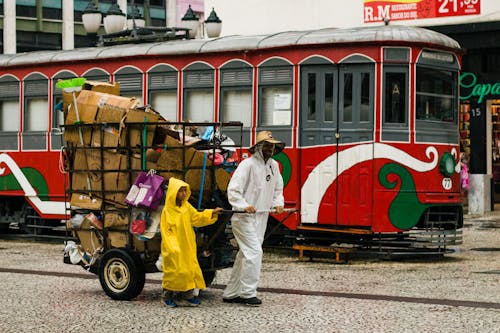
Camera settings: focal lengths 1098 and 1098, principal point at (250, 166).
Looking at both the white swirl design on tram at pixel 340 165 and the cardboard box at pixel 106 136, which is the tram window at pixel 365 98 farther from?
the cardboard box at pixel 106 136

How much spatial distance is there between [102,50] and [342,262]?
20.4ft

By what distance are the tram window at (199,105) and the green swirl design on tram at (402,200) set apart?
10.7ft

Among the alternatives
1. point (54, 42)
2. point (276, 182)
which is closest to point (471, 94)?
point (276, 182)

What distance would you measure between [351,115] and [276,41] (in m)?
1.76

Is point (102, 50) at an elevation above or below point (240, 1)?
below

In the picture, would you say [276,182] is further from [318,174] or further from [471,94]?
[471,94]

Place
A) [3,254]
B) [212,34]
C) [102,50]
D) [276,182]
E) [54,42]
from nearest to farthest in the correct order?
[276,182]
[3,254]
[102,50]
[212,34]
[54,42]

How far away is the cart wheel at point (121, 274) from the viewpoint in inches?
462

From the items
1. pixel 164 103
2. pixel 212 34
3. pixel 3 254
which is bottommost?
pixel 3 254

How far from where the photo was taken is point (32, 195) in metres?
20.1

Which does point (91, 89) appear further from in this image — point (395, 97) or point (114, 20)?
point (114, 20)

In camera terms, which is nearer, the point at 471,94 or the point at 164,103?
the point at 164,103

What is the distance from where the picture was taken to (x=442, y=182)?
53.6ft

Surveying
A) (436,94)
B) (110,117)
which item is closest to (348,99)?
(436,94)
